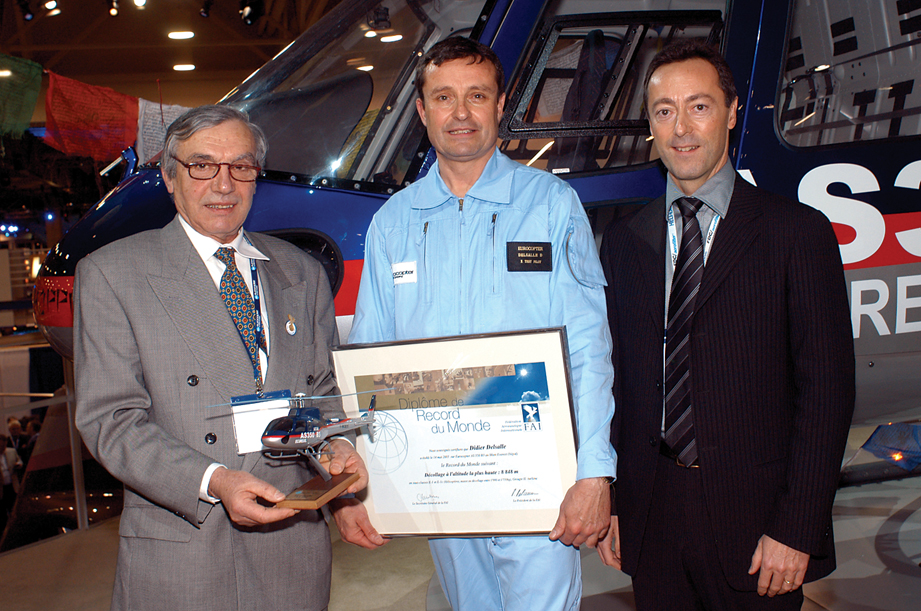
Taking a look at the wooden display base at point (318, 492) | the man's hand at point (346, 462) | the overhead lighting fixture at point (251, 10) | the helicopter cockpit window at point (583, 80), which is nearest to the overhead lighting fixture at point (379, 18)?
the helicopter cockpit window at point (583, 80)

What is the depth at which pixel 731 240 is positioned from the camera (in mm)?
1630

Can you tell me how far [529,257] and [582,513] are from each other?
0.63 m

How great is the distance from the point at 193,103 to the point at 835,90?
1253 cm

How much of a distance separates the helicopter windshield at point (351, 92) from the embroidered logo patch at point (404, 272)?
39.5 inches

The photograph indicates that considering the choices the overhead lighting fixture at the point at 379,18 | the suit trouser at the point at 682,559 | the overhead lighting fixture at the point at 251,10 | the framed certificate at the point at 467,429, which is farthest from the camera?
the overhead lighting fixture at the point at 251,10

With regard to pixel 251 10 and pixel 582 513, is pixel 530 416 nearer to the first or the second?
pixel 582 513

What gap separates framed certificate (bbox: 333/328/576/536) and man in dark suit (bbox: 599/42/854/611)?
32 centimetres

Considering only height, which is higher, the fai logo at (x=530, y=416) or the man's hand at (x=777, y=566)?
the fai logo at (x=530, y=416)

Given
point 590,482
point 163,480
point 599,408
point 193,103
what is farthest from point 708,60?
point 193,103

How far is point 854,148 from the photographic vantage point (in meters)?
2.71

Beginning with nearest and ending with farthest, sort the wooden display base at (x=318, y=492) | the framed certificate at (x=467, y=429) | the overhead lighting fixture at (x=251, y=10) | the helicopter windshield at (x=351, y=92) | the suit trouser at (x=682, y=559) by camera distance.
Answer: the wooden display base at (x=318, y=492), the framed certificate at (x=467, y=429), the suit trouser at (x=682, y=559), the helicopter windshield at (x=351, y=92), the overhead lighting fixture at (x=251, y=10)

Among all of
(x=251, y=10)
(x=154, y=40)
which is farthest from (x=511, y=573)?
(x=154, y=40)

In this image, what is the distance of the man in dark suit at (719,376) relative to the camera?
60.3 inches

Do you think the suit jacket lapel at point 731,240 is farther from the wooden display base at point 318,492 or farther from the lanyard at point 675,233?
the wooden display base at point 318,492
